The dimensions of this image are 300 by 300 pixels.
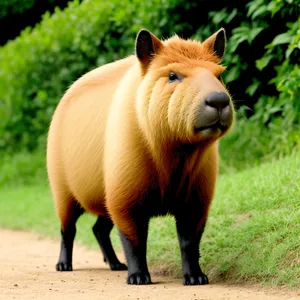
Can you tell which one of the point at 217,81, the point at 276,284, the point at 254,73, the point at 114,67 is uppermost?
the point at 254,73

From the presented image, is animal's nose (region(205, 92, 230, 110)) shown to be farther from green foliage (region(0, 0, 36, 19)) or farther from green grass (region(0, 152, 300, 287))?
green foliage (region(0, 0, 36, 19))

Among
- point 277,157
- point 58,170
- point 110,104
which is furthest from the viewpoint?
point 277,157

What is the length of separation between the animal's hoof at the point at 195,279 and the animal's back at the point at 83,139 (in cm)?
100

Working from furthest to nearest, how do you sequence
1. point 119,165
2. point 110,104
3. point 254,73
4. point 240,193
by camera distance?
point 254,73, point 240,193, point 110,104, point 119,165

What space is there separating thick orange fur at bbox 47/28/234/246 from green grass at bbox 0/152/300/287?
1.68ft

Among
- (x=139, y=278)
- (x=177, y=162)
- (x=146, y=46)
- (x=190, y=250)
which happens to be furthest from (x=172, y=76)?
(x=139, y=278)

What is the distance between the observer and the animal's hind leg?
7035mm

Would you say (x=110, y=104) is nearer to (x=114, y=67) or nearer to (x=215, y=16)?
(x=114, y=67)

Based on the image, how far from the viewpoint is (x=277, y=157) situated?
9141mm

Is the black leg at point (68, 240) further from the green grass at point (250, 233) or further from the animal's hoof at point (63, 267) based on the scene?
the green grass at point (250, 233)

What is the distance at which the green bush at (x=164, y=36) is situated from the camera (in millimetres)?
9141

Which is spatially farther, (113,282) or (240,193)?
(240,193)

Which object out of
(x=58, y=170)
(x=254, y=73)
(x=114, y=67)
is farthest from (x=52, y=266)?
(x=254, y=73)

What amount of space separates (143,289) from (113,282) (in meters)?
0.57
